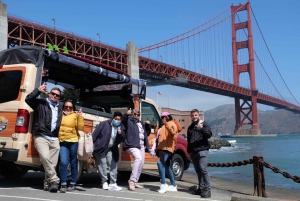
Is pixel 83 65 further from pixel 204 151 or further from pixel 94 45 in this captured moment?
pixel 94 45

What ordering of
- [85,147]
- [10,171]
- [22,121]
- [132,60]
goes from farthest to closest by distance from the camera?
[132,60]
[10,171]
[85,147]
[22,121]

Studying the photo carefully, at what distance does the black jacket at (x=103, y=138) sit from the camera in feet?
18.8

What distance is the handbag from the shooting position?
5.57 metres

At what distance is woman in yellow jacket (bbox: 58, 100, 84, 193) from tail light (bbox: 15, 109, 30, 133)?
51cm

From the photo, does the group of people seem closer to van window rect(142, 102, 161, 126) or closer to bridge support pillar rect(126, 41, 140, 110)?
van window rect(142, 102, 161, 126)

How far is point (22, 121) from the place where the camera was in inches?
202

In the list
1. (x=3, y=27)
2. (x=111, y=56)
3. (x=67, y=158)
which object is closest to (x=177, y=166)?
(x=67, y=158)

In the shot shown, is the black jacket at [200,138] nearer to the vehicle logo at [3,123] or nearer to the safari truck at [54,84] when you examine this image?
the safari truck at [54,84]

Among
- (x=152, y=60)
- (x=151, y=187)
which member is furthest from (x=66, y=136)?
(x=152, y=60)

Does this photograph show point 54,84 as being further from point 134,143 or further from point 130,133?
point 134,143

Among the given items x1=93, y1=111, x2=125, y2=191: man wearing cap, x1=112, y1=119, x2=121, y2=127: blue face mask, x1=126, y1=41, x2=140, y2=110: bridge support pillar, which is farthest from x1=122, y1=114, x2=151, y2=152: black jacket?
x1=126, y1=41, x2=140, y2=110: bridge support pillar

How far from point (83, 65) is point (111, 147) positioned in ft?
5.19

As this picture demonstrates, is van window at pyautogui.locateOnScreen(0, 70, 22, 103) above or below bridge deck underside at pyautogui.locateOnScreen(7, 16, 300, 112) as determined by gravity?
below

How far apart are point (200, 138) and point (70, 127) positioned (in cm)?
211
